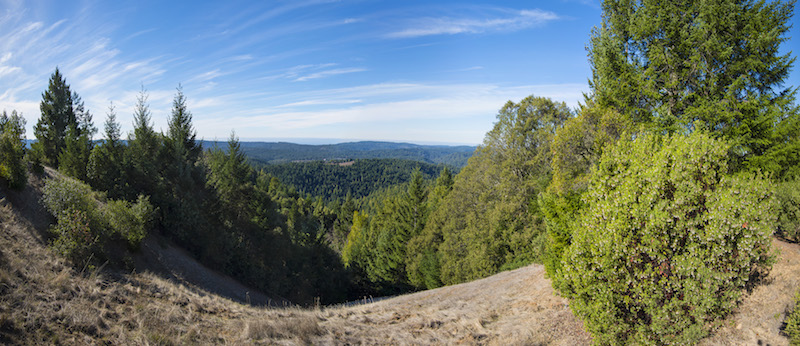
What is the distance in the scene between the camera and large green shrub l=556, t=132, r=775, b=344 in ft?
19.1

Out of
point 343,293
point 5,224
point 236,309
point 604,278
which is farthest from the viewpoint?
point 343,293

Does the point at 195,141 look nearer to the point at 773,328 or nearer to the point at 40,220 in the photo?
the point at 40,220

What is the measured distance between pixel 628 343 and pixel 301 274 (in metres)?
26.0

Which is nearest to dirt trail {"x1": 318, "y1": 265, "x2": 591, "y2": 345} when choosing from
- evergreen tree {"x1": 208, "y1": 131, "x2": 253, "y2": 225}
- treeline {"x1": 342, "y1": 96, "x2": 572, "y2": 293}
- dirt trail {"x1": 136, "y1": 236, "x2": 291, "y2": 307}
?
treeline {"x1": 342, "y1": 96, "x2": 572, "y2": 293}

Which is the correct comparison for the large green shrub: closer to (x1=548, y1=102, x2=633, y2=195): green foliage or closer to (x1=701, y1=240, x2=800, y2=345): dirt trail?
(x1=701, y1=240, x2=800, y2=345): dirt trail

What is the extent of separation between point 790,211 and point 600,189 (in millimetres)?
6552

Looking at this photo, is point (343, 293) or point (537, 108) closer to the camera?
point (537, 108)

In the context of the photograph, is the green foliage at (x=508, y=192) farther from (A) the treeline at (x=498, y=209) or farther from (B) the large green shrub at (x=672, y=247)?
(B) the large green shrub at (x=672, y=247)

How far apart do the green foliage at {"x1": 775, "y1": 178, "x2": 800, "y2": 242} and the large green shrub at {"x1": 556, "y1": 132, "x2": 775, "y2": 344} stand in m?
3.86

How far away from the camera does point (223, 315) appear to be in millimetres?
8023

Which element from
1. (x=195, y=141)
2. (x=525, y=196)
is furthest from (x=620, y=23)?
(x=195, y=141)

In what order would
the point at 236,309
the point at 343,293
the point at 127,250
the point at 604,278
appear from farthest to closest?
the point at 343,293, the point at 127,250, the point at 236,309, the point at 604,278

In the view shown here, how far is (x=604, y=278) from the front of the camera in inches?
268

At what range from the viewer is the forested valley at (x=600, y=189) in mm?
6211
